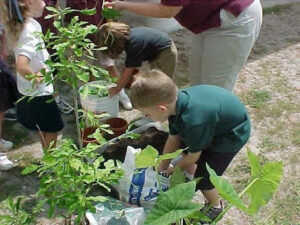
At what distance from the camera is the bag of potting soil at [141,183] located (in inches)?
108

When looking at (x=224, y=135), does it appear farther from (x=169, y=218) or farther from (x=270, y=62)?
(x=270, y=62)

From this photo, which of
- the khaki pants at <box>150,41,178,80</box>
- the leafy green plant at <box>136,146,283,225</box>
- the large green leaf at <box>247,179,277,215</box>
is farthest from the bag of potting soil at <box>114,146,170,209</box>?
the large green leaf at <box>247,179,277,215</box>

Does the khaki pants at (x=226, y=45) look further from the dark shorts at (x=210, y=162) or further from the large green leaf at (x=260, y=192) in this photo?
the large green leaf at (x=260, y=192)

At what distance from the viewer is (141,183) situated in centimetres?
275

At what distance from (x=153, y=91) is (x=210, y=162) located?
0.59 meters

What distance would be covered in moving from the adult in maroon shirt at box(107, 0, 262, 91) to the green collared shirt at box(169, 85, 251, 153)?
0.55 metres

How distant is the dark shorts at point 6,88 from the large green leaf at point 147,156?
1895mm

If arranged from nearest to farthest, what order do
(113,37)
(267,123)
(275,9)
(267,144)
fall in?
(113,37)
(267,144)
(267,123)
(275,9)

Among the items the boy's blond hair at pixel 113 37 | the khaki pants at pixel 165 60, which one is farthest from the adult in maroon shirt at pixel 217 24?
the khaki pants at pixel 165 60

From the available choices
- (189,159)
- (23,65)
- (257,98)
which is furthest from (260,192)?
(257,98)

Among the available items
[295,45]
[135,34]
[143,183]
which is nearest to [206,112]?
[143,183]

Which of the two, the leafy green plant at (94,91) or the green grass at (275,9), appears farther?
the green grass at (275,9)

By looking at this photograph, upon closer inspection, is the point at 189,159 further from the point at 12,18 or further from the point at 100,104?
the point at 12,18

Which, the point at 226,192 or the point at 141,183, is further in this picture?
the point at 141,183
